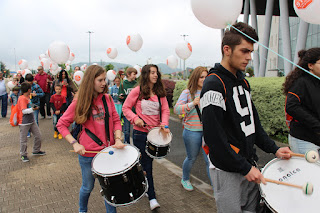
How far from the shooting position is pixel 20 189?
4.16 meters

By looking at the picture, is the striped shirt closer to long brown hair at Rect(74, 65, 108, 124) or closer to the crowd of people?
the crowd of people

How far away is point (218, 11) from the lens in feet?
8.96

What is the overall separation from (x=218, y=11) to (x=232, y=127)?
1.47 m

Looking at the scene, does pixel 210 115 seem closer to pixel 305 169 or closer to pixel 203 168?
pixel 305 169

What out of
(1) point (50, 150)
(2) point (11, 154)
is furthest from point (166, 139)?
(2) point (11, 154)

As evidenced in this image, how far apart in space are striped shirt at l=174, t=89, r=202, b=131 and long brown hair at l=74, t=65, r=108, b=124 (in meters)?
1.33

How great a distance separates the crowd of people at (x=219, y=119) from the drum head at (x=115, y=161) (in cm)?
8

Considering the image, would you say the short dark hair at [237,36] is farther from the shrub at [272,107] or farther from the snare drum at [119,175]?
the shrub at [272,107]

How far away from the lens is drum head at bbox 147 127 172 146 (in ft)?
11.4

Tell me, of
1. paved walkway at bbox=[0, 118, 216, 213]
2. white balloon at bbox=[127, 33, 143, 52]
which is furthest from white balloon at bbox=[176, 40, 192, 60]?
paved walkway at bbox=[0, 118, 216, 213]

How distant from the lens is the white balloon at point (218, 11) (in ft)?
8.95

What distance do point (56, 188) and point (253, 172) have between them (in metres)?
3.49

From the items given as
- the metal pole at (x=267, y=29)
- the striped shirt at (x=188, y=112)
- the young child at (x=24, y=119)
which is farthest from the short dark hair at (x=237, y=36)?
the metal pole at (x=267, y=29)

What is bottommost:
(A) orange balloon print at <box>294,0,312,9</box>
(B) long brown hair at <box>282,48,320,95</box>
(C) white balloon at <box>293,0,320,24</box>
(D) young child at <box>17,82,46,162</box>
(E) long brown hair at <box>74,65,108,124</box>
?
(D) young child at <box>17,82,46,162</box>
